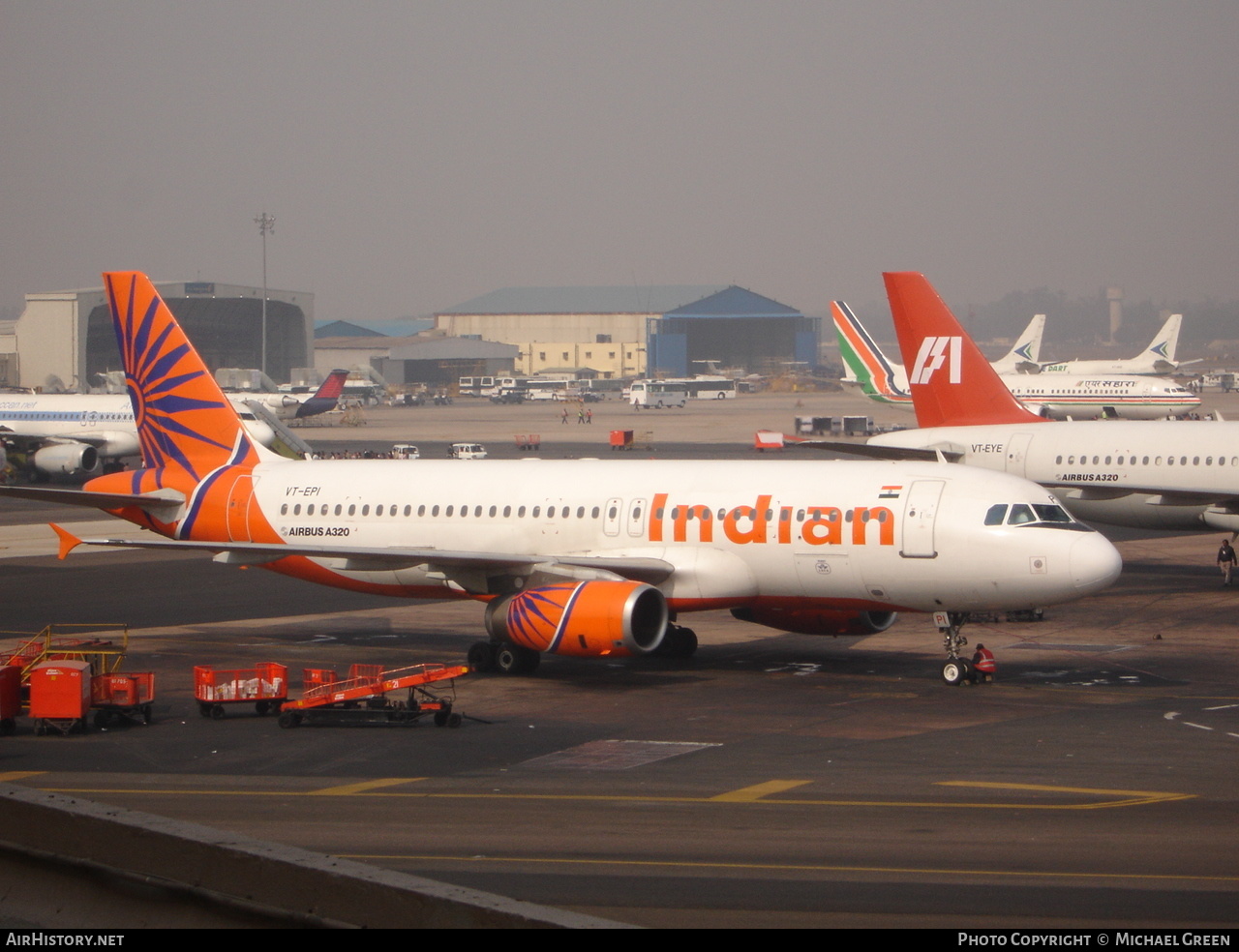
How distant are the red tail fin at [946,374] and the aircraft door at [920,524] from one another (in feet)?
77.6

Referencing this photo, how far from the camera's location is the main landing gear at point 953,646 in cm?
2897

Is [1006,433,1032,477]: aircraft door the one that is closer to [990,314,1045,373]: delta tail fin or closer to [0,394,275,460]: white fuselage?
[0,394,275,460]: white fuselage

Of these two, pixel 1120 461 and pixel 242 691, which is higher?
pixel 1120 461

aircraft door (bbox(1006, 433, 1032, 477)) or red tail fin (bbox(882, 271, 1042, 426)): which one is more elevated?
red tail fin (bbox(882, 271, 1042, 426))

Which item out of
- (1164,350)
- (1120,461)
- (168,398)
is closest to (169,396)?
(168,398)

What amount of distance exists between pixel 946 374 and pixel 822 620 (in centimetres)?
2312

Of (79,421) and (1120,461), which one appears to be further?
(79,421)

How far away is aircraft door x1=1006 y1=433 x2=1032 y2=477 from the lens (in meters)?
49.0

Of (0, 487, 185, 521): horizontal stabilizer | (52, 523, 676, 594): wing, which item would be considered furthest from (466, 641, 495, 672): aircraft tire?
(0, 487, 185, 521): horizontal stabilizer

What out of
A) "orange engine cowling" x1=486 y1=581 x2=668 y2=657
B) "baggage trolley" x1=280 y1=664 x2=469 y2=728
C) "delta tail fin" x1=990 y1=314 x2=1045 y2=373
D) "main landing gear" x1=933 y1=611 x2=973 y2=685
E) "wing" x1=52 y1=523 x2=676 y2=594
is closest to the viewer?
"baggage trolley" x1=280 y1=664 x2=469 y2=728

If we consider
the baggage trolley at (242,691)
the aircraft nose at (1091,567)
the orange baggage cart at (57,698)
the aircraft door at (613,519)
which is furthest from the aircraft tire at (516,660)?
the aircraft nose at (1091,567)

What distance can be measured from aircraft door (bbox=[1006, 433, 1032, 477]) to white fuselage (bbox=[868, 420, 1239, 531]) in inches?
0.7

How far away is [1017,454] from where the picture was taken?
1934 inches

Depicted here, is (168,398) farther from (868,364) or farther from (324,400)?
(324,400)
